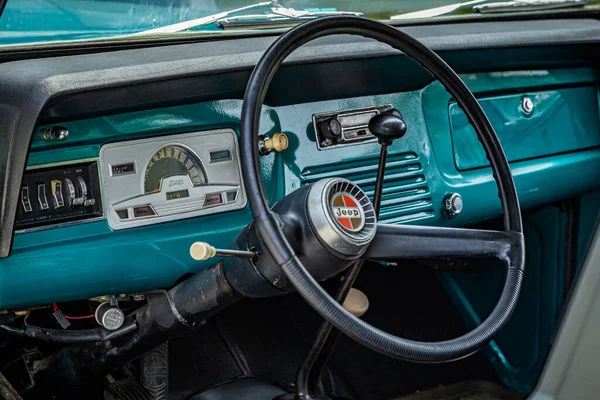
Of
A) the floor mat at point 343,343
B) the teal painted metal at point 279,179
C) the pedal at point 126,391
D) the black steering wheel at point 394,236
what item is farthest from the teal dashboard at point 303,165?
the floor mat at point 343,343

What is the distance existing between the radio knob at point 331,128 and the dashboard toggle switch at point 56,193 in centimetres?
59

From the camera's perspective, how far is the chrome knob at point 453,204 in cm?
190

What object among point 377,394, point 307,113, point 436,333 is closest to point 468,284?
point 436,333

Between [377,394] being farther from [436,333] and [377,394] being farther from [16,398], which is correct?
[16,398]

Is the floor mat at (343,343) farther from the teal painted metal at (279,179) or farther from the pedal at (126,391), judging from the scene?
the teal painted metal at (279,179)

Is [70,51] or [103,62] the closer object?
[103,62]

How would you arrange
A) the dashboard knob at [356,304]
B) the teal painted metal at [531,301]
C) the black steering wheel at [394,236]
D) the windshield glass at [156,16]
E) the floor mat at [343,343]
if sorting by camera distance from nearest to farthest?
1. the black steering wheel at [394,236]
2. the windshield glass at [156,16]
3. the dashboard knob at [356,304]
4. the floor mat at [343,343]
5. the teal painted metal at [531,301]

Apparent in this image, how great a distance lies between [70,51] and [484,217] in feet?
3.70

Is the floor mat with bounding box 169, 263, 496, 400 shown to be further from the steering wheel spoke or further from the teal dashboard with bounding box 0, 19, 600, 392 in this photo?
the steering wheel spoke

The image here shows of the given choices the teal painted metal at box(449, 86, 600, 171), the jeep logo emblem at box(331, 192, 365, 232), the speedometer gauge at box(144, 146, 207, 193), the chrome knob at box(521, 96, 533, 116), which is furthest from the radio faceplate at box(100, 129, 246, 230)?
the chrome knob at box(521, 96, 533, 116)

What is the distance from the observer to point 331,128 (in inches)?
67.0

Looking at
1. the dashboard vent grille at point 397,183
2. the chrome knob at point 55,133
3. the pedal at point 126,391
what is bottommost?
the pedal at point 126,391

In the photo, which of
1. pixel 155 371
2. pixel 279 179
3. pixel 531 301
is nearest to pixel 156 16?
pixel 279 179

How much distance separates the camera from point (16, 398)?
1.71 m
